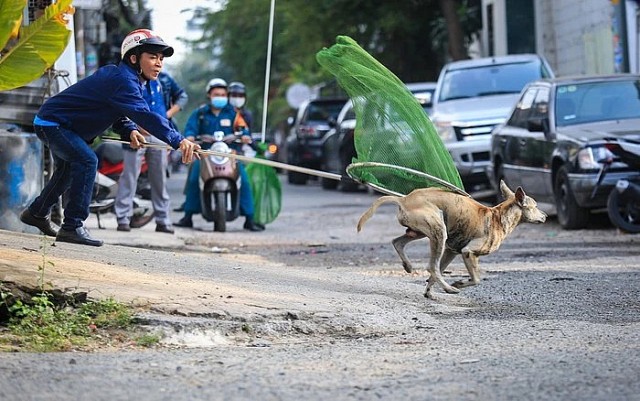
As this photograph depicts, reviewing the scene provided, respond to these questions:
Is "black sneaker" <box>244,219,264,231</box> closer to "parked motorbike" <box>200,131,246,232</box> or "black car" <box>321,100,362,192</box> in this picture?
"parked motorbike" <box>200,131,246,232</box>

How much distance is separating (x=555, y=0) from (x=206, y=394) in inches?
A: 1124

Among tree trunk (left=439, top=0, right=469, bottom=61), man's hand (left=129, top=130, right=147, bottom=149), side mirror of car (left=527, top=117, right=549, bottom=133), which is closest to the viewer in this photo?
man's hand (left=129, top=130, right=147, bottom=149)

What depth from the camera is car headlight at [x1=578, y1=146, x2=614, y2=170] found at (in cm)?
1480

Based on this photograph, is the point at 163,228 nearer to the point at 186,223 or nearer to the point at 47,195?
the point at 186,223

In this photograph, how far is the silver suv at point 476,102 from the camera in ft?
68.1

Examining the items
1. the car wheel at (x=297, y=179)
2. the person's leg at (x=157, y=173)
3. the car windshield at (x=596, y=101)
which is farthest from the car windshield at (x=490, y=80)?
the car wheel at (x=297, y=179)

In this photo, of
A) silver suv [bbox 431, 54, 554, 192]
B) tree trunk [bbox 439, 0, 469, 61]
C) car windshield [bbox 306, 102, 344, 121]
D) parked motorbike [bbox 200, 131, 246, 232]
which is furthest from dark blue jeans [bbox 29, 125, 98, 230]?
tree trunk [bbox 439, 0, 469, 61]

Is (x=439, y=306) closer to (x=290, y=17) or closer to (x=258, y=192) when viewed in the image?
(x=258, y=192)

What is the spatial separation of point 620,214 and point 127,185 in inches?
203

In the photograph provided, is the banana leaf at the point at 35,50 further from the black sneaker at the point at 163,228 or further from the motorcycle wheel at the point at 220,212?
the motorcycle wheel at the point at 220,212

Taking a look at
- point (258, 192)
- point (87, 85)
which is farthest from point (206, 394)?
point (258, 192)

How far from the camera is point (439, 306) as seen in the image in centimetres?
894

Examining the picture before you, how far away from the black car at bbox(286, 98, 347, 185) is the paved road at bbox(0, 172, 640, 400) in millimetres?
20915

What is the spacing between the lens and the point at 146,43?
10312 millimetres
